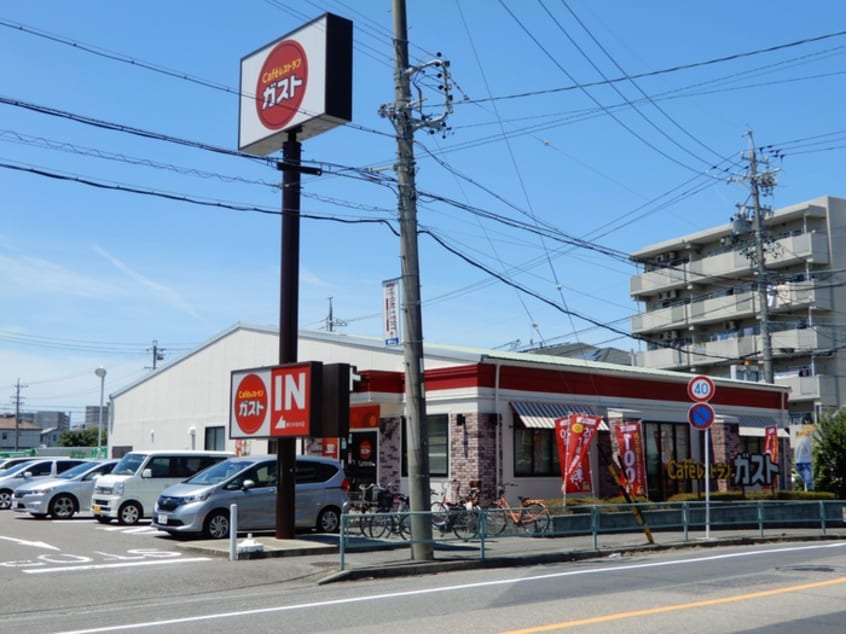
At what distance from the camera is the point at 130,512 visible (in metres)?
22.4

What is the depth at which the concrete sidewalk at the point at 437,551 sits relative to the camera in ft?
49.0

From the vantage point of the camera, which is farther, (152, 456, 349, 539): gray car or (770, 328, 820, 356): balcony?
(770, 328, 820, 356): balcony

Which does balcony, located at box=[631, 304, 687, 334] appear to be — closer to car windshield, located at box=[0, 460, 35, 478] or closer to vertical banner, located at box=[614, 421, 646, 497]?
vertical banner, located at box=[614, 421, 646, 497]

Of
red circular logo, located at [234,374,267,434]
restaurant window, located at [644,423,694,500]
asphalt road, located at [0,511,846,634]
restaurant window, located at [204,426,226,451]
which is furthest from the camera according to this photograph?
restaurant window, located at [204,426,226,451]

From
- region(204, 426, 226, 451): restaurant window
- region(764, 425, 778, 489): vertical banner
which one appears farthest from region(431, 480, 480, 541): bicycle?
region(764, 425, 778, 489): vertical banner

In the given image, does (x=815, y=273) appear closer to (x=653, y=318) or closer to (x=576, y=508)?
(x=653, y=318)

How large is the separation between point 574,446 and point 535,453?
204 cm

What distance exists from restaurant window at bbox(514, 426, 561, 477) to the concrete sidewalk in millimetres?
4926

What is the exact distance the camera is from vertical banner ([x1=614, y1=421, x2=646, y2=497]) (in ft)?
84.5

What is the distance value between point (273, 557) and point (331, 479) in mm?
4236

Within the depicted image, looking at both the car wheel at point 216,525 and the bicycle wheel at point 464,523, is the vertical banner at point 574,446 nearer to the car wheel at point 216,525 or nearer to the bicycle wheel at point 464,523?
the bicycle wheel at point 464,523

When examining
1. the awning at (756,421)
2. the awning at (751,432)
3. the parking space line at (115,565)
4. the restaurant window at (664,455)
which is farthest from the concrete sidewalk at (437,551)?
the awning at (756,421)

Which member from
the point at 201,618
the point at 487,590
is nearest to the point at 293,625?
the point at 201,618

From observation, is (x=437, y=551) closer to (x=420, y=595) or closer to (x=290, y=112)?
(x=420, y=595)
